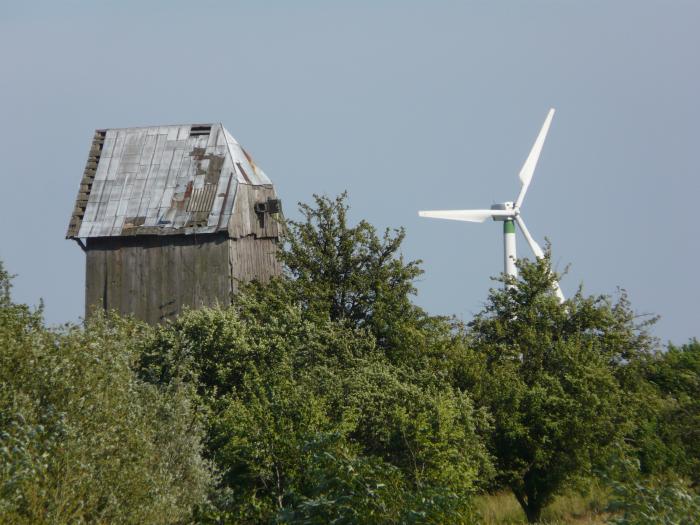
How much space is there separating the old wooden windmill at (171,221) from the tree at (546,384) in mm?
11331

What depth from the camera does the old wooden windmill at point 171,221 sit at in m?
54.9

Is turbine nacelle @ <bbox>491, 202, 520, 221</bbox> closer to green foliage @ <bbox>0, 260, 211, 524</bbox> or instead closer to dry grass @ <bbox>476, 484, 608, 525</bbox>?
dry grass @ <bbox>476, 484, 608, 525</bbox>

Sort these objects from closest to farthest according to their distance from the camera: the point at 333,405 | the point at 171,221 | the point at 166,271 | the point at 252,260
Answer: the point at 333,405
the point at 166,271
the point at 171,221
the point at 252,260

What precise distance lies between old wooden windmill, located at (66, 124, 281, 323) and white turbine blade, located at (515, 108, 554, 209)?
1564 centimetres

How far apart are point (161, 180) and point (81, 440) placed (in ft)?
107

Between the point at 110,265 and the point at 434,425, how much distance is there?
23.8 metres

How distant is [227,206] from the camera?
55781 mm

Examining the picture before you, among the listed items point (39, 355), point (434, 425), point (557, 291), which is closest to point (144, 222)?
point (557, 291)

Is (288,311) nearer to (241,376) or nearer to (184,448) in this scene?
(241,376)

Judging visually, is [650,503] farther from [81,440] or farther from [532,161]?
[532,161]

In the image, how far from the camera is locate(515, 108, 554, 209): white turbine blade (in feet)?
221

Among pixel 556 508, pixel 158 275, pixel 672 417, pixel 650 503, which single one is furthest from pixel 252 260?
pixel 650 503

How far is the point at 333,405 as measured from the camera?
38.8 m

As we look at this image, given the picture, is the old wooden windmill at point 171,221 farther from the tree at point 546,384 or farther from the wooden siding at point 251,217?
the tree at point 546,384
